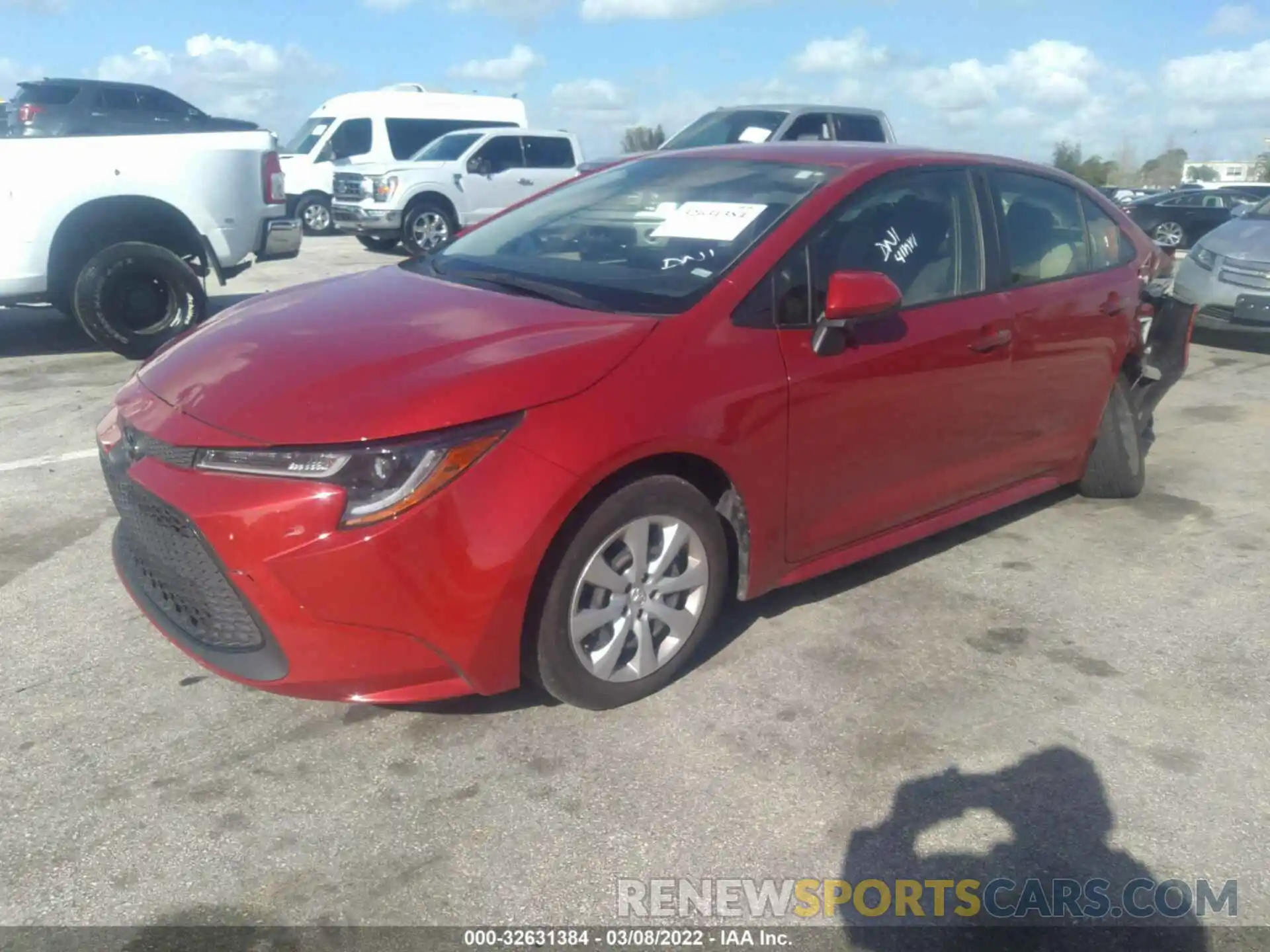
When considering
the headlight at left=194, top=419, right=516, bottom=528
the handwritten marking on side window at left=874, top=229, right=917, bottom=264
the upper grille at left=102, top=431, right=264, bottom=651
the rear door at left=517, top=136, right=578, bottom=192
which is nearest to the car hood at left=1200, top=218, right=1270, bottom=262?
the handwritten marking on side window at left=874, top=229, right=917, bottom=264

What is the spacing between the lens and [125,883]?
7.86ft

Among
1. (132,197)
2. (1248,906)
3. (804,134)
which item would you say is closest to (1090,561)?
(1248,906)

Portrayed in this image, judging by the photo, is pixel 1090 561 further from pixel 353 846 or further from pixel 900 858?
pixel 353 846

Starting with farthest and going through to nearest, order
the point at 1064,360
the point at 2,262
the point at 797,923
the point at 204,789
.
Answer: the point at 2,262 → the point at 1064,360 → the point at 204,789 → the point at 797,923

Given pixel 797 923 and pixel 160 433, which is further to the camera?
pixel 160 433

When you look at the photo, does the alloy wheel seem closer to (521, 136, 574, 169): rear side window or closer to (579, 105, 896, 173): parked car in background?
(579, 105, 896, 173): parked car in background

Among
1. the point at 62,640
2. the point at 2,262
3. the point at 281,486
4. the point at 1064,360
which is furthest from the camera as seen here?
the point at 2,262

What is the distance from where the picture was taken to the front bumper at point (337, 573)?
252cm

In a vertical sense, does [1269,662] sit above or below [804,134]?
below

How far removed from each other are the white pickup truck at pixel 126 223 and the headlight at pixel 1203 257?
7733 mm

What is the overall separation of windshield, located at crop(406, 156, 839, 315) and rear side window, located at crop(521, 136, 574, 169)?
13.1m

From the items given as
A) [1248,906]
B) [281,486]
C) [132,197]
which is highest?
[132,197]

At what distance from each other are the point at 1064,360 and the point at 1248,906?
2.41 m

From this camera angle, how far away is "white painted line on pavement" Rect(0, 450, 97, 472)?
5207 millimetres
